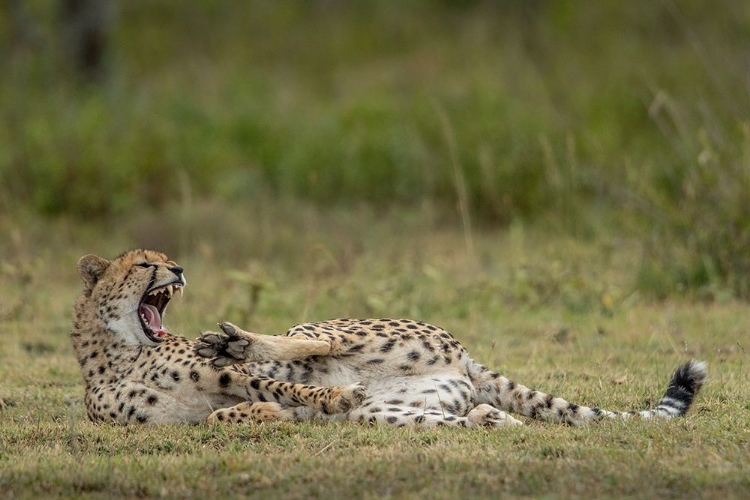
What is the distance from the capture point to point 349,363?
5.05 m

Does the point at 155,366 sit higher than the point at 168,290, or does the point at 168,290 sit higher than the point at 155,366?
the point at 168,290

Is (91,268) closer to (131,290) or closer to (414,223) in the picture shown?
(131,290)

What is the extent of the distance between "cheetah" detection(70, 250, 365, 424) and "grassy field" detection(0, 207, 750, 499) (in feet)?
0.49

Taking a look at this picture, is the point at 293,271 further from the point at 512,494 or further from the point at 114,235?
the point at 512,494

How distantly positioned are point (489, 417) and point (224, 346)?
111 centimetres

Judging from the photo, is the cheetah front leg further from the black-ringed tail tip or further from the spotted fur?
the black-ringed tail tip

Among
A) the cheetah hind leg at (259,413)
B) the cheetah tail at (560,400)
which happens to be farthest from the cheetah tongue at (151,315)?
the cheetah tail at (560,400)

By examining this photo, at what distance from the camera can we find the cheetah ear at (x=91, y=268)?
5.59m

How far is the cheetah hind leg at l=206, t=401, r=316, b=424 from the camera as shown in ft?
15.8

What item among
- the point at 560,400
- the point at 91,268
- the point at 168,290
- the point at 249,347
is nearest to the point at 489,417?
the point at 560,400

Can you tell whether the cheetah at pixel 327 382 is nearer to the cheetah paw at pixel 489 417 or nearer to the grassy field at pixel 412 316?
the cheetah paw at pixel 489 417

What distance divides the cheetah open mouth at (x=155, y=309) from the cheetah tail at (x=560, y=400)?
143 cm

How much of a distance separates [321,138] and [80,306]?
7.82 metres

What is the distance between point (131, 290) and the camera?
18.0 feet
